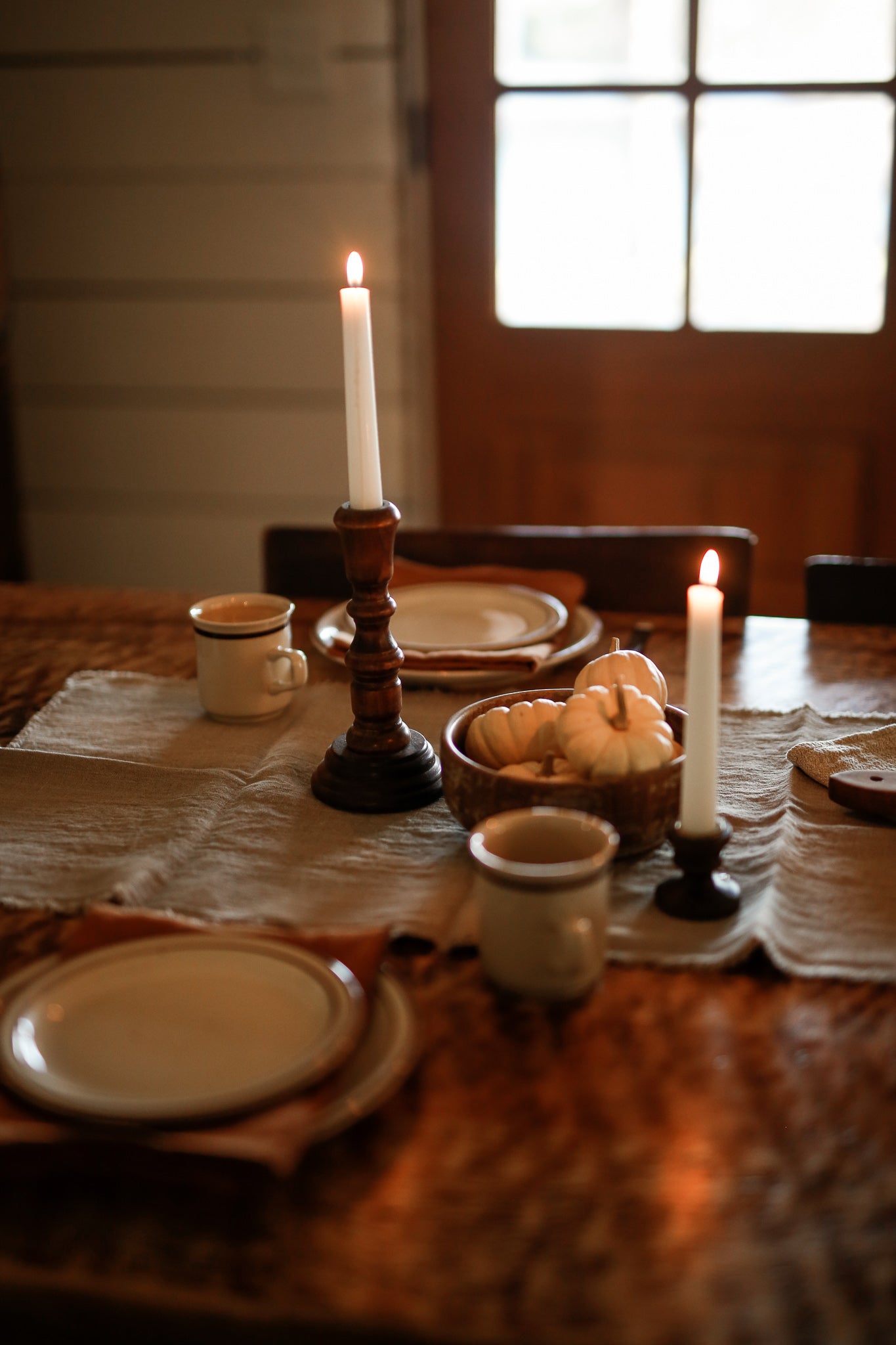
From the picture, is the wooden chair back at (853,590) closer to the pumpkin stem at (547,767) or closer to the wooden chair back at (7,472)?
the pumpkin stem at (547,767)

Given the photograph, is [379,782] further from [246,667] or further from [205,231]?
[205,231]

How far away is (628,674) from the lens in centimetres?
88

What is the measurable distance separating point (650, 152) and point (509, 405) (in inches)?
21.6

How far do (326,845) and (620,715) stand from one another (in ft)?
0.73

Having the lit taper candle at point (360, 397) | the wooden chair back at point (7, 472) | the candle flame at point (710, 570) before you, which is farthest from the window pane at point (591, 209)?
the candle flame at point (710, 570)

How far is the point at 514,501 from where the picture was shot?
267 centimetres

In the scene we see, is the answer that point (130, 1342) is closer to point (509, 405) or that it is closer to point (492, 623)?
point (492, 623)

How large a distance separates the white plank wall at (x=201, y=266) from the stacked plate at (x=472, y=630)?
139cm

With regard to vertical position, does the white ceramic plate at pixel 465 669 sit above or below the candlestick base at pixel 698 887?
above

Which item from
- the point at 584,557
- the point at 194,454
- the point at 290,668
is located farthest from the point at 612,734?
the point at 194,454

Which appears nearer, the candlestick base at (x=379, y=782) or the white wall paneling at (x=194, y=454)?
the candlestick base at (x=379, y=782)

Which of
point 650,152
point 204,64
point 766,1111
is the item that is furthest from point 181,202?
point 766,1111

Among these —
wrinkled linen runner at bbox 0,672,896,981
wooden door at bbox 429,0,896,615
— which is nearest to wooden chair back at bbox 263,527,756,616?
wrinkled linen runner at bbox 0,672,896,981

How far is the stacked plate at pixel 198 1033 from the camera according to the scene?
22.5 inches
